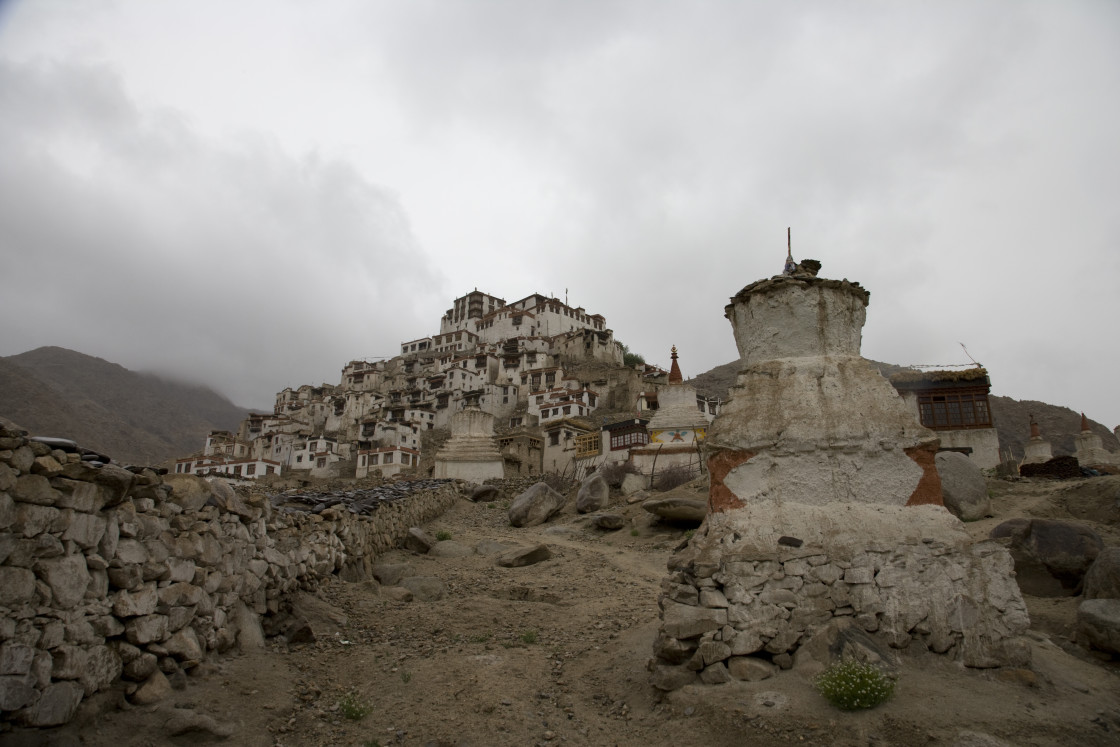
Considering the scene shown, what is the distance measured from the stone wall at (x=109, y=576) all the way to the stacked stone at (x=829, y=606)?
4.44m

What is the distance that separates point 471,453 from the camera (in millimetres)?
31406

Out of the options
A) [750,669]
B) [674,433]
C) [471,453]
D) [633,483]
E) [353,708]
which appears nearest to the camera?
[750,669]

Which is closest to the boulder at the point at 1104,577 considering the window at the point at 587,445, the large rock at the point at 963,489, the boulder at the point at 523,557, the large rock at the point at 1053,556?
the large rock at the point at 1053,556

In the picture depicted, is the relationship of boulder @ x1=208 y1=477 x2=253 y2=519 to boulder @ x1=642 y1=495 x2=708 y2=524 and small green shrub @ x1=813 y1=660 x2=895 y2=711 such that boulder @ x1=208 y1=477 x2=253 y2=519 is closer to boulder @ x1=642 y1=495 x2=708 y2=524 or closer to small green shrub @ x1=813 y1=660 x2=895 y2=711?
small green shrub @ x1=813 y1=660 x2=895 y2=711

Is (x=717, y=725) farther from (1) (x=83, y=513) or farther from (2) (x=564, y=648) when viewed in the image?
Result: (1) (x=83, y=513)

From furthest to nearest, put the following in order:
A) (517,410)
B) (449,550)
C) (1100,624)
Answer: (517,410), (449,550), (1100,624)

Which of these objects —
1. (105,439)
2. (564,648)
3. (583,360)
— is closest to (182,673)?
(564,648)

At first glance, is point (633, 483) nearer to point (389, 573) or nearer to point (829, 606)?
point (389, 573)

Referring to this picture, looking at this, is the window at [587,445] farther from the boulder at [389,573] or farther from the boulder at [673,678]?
the boulder at [673,678]

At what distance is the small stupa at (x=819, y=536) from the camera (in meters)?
6.17

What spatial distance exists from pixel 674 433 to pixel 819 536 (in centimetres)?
2276

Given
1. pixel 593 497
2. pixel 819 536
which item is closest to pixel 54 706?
pixel 819 536

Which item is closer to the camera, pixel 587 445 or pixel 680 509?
pixel 680 509

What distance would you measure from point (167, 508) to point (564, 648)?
15.7ft
